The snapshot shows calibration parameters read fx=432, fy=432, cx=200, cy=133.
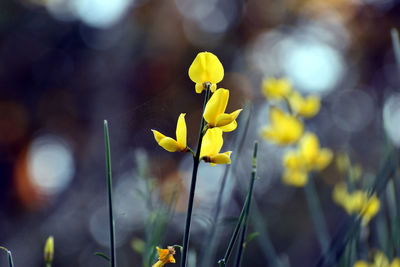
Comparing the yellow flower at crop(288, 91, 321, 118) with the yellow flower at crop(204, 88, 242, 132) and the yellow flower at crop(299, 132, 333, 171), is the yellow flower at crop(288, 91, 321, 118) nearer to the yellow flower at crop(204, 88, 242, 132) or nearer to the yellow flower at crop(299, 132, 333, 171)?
the yellow flower at crop(299, 132, 333, 171)

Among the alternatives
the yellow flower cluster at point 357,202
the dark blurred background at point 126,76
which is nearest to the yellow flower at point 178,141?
the yellow flower cluster at point 357,202

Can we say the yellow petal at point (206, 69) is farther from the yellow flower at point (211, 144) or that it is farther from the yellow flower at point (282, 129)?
the yellow flower at point (282, 129)

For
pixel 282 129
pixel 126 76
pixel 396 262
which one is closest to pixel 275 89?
pixel 282 129

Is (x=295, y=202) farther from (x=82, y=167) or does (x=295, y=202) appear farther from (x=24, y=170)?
(x=24, y=170)

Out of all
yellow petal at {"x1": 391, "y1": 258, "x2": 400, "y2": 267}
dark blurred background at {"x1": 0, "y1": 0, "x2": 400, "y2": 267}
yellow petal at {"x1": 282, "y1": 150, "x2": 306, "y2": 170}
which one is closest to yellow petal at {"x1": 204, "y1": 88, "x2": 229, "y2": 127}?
yellow petal at {"x1": 391, "y1": 258, "x2": 400, "y2": 267}

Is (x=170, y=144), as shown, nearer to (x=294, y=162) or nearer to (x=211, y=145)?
(x=211, y=145)

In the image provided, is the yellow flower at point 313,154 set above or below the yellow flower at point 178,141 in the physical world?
below
